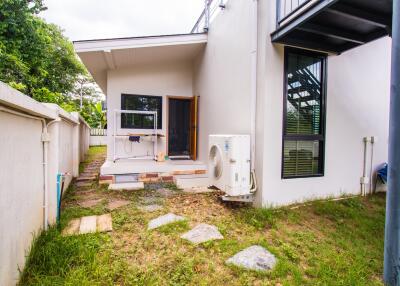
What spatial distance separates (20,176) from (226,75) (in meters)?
3.98

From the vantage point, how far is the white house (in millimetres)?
3234

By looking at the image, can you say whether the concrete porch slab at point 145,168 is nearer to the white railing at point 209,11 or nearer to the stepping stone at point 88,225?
the stepping stone at point 88,225

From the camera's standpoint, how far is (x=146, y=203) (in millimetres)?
3742

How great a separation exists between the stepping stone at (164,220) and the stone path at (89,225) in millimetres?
526

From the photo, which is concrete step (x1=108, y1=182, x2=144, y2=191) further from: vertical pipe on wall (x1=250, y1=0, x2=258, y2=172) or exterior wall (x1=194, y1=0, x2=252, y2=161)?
vertical pipe on wall (x1=250, y1=0, x2=258, y2=172)

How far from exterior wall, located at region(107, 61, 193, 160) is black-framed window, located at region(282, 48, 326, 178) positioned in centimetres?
389

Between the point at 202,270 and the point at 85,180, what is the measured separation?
4.23m

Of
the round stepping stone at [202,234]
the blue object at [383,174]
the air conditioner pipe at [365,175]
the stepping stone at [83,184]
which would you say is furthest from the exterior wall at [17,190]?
the blue object at [383,174]

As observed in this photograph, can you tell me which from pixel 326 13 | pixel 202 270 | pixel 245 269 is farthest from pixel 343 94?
pixel 202 270

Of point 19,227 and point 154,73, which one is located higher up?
point 154,73

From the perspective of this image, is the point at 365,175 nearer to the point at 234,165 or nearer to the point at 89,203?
the point at 234,165

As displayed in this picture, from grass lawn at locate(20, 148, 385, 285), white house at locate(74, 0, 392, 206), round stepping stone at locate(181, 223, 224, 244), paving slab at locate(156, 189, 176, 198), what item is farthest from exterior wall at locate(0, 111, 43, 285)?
white house at locate(74, 0, 392, 206)

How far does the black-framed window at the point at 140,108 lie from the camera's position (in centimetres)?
641

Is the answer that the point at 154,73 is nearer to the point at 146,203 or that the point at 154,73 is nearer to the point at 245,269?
the point at 146,203
